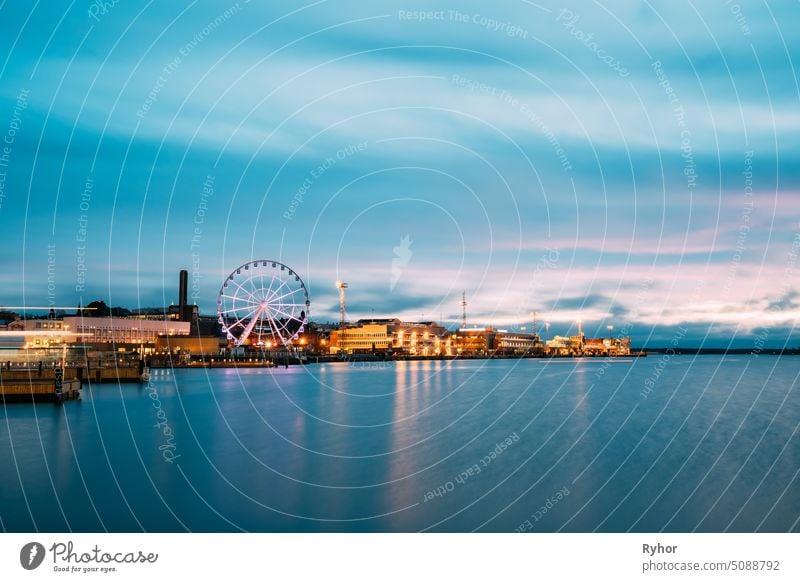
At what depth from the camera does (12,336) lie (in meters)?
89.7

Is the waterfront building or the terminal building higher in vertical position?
the waterfront building

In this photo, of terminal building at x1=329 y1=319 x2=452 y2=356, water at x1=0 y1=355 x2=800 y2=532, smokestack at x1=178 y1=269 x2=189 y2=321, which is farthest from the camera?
terminal building at x1=329 y1=319 x2=452 y2=356

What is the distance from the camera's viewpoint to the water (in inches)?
625

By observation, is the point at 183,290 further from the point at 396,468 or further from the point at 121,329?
the point at 396,468

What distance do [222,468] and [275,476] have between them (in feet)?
7.94

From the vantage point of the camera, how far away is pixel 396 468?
22.1 meters

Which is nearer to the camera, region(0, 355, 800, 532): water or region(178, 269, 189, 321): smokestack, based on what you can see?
region(0, 355, 800, 532): water

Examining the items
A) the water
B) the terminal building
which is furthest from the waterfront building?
the terminal building

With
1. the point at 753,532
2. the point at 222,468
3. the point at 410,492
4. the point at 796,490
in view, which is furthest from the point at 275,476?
the point at 796,490

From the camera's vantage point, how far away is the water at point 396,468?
1587cm

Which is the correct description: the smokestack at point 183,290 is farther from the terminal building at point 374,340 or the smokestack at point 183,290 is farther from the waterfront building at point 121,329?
the terminal building at point 374,340

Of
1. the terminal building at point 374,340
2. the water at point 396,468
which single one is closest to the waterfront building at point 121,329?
the water at point 396,468

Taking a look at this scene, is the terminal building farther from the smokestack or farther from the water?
the water
